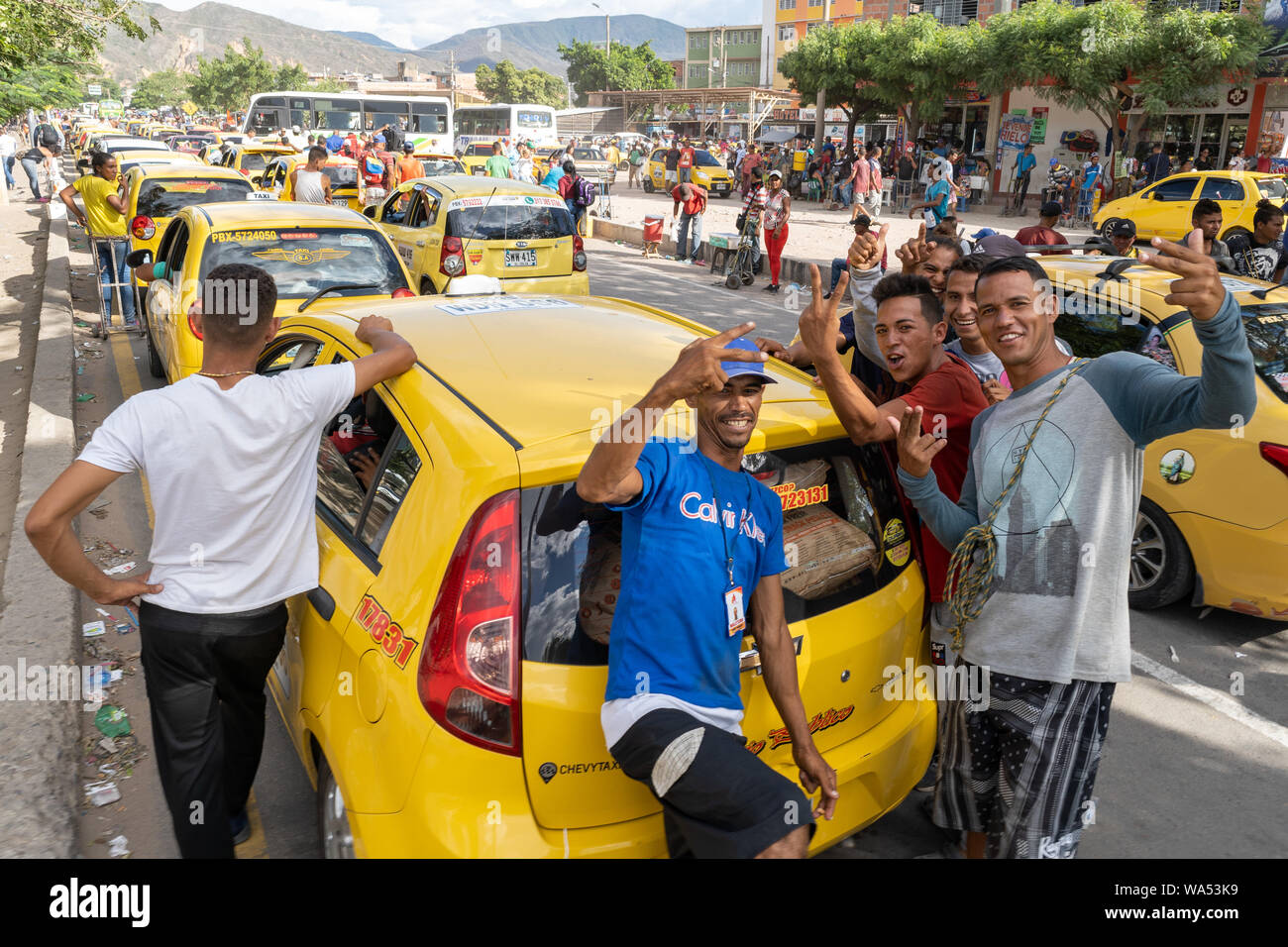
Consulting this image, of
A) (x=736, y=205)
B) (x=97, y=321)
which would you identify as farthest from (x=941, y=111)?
(x=97, y=321)

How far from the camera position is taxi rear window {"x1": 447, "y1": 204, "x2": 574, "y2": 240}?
10969 mm

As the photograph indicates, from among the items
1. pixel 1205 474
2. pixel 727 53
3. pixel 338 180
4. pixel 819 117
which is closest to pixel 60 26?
pixel 338 180

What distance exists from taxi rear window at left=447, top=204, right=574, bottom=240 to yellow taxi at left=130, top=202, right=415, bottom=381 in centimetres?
317

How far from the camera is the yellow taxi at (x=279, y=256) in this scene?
22.9ft

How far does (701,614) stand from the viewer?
2252 mm


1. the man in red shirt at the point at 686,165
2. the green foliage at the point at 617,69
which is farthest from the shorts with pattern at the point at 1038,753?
the green foliage at the point at 617,69

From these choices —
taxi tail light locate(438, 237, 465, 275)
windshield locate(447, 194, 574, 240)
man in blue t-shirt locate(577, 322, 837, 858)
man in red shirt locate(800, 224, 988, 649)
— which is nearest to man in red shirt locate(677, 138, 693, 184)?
windshield locate(447, 194, 574, 240)

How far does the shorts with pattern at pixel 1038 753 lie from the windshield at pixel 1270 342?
291 cm

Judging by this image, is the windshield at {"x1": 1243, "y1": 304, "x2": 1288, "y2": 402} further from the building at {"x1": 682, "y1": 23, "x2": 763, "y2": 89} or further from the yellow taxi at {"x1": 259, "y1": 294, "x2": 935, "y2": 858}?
the building at {"x1": 682, "y1": 23, "x2": 763, "y2": 89}

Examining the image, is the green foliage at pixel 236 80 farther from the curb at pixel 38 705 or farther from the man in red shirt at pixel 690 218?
the curb at pixel 38 705

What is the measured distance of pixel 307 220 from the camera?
7.42m
